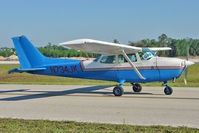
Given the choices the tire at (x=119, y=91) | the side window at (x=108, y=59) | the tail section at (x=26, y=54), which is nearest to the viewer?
the tire at (x=119, y=91)

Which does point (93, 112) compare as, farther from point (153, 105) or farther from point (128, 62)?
point (128, 62)

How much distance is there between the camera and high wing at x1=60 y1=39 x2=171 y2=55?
10000 mm

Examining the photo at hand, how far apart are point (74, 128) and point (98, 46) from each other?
18.4ft

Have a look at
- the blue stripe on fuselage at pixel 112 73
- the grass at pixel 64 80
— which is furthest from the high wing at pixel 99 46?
A: the grass at pixel 64 80

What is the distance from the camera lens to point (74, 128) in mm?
6051

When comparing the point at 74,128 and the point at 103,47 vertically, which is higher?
the point at 103,47

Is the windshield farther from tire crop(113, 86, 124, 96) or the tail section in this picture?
the tail section

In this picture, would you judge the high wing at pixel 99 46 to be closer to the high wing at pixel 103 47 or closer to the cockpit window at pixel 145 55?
the high wing at pixel 103 47

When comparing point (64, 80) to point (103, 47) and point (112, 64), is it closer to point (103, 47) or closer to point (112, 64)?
point (112, 64)

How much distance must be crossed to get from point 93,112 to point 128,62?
4.64 m

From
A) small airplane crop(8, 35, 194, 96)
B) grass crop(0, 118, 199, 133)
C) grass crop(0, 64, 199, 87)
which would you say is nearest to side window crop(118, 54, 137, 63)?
small airplane crop(8, 35, 194, 96)

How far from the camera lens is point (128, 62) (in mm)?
12188

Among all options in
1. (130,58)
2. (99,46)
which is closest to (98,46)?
(99,46)

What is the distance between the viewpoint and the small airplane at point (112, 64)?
1123 centimetres
